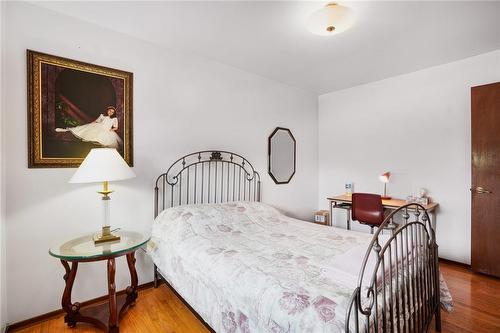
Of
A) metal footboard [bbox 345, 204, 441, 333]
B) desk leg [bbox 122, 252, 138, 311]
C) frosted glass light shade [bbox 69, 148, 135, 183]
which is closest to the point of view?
metal footboard [bbox 345, 204, 441, 333]

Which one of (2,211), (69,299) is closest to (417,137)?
(69,299)

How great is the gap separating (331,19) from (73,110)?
227 centimetres

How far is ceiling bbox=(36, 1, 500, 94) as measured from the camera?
2.00 m

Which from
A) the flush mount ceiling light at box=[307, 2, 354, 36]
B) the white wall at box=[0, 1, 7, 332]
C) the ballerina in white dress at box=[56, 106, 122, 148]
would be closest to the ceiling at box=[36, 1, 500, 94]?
the flush mount ceiling light at box=[307, 2, 354, 36]

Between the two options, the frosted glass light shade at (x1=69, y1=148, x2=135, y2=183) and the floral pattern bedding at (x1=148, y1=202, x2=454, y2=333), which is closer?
the floral pattern bedding at (x1=148, y1=202, x2=454, y2=333)

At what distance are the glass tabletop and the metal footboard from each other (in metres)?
1.57

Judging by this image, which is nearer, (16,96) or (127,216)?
(16,96)

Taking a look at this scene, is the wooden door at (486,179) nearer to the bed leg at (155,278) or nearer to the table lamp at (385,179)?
the table lamp at (385,179)

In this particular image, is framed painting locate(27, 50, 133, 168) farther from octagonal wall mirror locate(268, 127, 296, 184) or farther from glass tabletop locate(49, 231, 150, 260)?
octagonal wall mirror locate(268, 127, 296, 184)

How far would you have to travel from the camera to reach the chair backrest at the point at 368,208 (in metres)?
2.96

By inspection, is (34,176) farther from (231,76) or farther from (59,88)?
(231,76)

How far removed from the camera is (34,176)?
77.4 inches

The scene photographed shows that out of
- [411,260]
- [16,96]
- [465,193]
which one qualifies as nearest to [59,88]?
[16,96]

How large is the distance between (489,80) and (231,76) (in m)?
3.03
